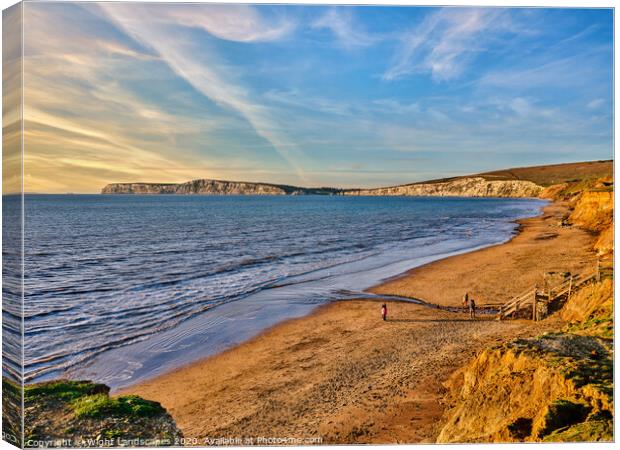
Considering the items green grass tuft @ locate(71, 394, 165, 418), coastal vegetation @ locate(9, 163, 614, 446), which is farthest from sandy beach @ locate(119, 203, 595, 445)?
green grass tuft @ locate(71, 394, 165, 418)

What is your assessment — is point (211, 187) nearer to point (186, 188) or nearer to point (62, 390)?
point (186, 188)

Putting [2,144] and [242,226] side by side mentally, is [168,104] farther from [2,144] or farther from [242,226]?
[242,226]

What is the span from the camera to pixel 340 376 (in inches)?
492

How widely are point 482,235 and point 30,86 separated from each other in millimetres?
49565

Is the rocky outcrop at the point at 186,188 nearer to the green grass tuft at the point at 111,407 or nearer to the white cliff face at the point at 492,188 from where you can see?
the green grass tuft at the point at 111,407

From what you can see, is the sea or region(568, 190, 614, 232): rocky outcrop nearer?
the sea

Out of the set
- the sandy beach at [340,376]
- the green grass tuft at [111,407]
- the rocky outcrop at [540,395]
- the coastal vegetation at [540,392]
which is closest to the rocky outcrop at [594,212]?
the sandy beach at [340,376]

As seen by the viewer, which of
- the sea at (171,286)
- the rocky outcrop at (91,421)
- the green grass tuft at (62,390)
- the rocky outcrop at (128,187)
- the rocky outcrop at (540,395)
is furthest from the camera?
the rocky outcrop at (128,187)

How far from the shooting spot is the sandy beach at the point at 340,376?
389 inches

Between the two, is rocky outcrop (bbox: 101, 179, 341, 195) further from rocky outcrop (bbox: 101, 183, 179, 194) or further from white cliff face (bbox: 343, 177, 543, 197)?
white cliff face (bbox: 343, 177, 543, 197)

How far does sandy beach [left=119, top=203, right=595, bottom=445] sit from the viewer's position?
32.4 ft

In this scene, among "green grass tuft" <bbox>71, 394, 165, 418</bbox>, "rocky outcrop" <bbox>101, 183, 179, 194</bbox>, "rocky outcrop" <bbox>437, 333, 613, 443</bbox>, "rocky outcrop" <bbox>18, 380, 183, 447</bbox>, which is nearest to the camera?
"rocky outcrop" <bbox>437, 333, 613, 443</bbox>

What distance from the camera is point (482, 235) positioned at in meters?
49.8

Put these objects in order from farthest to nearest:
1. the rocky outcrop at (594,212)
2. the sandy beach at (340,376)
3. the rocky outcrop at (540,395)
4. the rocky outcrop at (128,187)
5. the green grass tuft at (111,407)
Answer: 1. the rocky outcrop at (594,212)
2. the rocky outcrop at (128,187)
3. the sandy beach at (340,376)
4. the green grass tuft at (111,407)
5. the rocky outcrop at (540,395)
